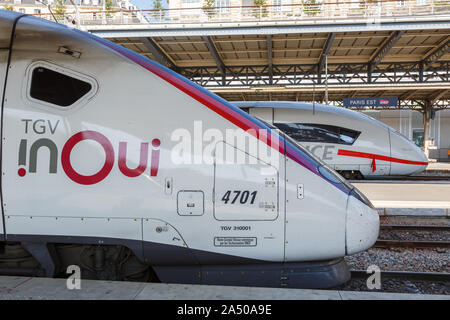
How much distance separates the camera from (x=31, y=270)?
9.91 feet

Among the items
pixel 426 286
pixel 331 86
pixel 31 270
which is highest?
pixel 331 86

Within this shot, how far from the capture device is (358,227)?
2939 millimetres

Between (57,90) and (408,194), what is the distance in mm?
8648

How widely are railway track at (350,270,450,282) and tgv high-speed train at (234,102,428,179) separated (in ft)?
22.8

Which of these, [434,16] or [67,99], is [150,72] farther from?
[434,16]

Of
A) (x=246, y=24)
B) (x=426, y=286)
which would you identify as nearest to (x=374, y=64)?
(x=246, y=24)

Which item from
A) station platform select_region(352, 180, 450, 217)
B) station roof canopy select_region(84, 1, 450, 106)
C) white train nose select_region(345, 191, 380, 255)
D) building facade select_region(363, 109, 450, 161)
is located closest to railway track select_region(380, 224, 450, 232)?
station platform select_region(352, 180, 450, 217)

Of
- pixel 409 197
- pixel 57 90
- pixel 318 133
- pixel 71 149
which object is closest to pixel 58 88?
pixel 57 90

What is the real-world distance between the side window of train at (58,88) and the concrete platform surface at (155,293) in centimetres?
149

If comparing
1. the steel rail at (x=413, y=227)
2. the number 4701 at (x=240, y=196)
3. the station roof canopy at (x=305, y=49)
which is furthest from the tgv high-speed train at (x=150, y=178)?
the station roof canopy at (x=305, y=49)

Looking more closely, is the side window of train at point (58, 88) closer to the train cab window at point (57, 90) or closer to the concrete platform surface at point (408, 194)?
the train cab window at point (57, 90)

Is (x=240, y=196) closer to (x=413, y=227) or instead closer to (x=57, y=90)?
(x=57, y=90)

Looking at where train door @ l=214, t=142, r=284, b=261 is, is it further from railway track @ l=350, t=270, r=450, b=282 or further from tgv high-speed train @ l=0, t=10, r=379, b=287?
railway track @ l=350, t=270, r=450, b=282

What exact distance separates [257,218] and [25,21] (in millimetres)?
2528
